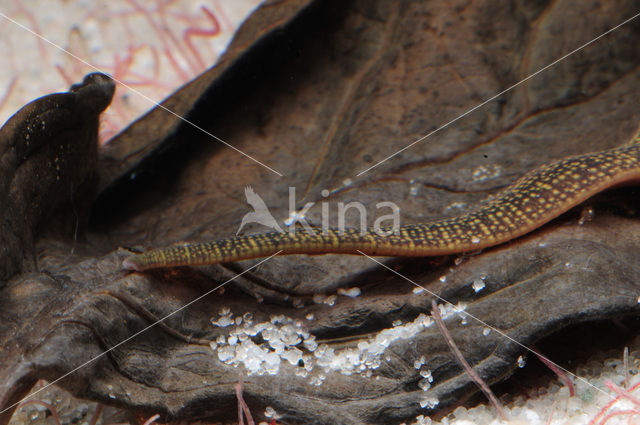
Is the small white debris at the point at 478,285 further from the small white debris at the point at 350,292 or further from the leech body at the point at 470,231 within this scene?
the small white debris at the point at 350,292

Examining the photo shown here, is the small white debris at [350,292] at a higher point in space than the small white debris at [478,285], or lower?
higher

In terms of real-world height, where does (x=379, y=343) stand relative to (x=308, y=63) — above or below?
below

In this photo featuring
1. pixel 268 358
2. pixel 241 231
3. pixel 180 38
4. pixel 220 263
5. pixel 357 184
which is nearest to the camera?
pixel 268 358

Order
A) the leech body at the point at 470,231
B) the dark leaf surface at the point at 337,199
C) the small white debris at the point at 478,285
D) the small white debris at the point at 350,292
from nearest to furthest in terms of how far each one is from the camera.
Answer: the dark leaf surface at the point at 337,199, the leech body at the point at 470,231, the small white debris at the point at 478,285, the small white debris at the point at 350,292

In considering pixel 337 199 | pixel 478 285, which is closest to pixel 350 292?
pixel 478 285

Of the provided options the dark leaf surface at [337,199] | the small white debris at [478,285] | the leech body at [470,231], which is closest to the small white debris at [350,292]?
the dark leaf surface at [337,199]

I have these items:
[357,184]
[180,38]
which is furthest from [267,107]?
[180,38]

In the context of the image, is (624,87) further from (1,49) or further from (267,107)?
(1,49)

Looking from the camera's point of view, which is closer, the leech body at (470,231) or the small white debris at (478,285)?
the leech body at (470,231)

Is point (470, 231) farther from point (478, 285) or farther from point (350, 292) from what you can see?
point (350, 292)

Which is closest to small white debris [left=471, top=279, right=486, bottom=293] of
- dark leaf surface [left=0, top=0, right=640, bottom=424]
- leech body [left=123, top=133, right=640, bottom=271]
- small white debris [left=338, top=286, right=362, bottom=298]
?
dark leaf surface [left=0, top=0, right=640, bottom=424]
